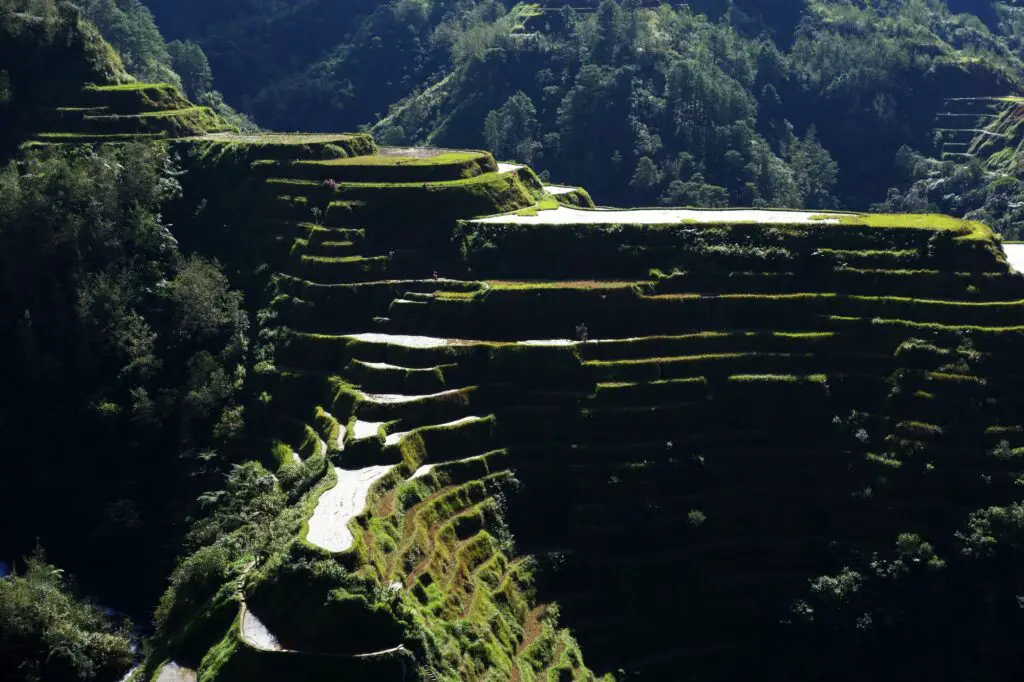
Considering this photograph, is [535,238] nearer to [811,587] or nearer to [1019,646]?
[811,587]

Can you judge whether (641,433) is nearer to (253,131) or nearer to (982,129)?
(253,131)

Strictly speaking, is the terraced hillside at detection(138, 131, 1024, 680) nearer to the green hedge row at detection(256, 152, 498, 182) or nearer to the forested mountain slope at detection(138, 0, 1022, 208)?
the green hedge row at detection(256, 152, 498, 182)

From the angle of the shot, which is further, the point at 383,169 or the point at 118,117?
the point at 118,117

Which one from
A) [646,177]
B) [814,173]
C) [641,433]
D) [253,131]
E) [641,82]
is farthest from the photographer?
[641,82]

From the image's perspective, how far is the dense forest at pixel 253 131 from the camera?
7125 cm

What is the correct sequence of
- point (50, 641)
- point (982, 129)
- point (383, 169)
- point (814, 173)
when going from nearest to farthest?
point (50, 641), point (383, 169), point (814, 173), point (982, 129)

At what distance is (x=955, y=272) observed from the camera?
75.1 m

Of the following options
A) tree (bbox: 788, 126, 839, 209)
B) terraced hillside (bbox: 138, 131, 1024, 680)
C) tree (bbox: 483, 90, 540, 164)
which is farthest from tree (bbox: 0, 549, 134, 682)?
tree (bbox: 788, 126, 839, 209)

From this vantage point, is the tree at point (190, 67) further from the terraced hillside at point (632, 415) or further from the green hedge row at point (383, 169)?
the terraced hillside at point (632, 415)

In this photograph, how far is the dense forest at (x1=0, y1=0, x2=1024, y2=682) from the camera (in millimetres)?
Result: 71250

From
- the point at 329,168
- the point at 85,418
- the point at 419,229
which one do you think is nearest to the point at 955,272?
the point at 419,229

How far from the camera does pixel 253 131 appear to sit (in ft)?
374

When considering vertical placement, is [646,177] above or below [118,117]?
below

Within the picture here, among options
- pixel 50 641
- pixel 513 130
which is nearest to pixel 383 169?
pixel 50 641
